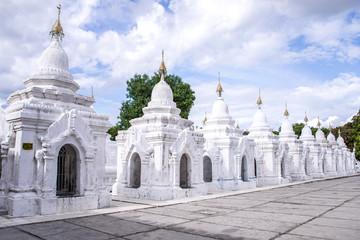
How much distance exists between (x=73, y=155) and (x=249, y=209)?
669 cm

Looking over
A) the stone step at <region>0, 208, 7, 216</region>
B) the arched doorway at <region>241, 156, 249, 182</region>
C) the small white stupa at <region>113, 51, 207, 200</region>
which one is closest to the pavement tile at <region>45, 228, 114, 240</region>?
the stone step at <region>0, 208, 7, 216</region>

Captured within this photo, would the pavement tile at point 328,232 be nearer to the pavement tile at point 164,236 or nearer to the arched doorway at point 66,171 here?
the pavement tile at point 164,236

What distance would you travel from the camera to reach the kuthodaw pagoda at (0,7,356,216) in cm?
1016

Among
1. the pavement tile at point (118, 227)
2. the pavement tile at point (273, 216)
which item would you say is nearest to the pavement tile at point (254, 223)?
the pavement tile at point (273, 216)

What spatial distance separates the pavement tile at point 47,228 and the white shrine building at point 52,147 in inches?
55.9

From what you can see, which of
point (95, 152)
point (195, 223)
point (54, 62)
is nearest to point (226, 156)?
point (95, 152)

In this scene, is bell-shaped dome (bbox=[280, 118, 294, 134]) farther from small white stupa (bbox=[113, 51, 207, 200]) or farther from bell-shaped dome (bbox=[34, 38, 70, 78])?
bell-shaped dome (bbox=[34, 38, 70, 78])

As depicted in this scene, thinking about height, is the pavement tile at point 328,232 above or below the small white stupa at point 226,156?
below

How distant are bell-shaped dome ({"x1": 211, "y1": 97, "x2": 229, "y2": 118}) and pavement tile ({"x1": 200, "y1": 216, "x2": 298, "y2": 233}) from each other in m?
13.3

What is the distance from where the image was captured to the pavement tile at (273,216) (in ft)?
30.7

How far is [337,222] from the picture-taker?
8.85 meters

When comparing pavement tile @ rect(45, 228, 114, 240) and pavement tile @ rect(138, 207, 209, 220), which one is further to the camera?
pavement tile @ rect(138, 207, 209, 220)

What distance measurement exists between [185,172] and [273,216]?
7.04 metres

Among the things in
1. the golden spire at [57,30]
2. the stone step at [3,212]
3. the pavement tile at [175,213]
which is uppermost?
the golden spire at [57,30]
